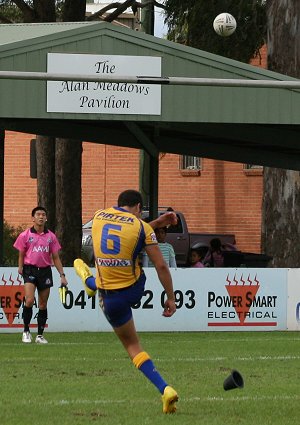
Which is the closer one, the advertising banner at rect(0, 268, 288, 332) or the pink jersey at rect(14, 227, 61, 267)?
the pink jersey at rect(14, 227, 61, 267)

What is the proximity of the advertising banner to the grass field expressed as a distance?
829 mm

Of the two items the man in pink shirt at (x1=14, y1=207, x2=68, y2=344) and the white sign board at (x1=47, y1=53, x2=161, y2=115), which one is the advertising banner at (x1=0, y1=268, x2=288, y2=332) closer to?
the man in pink shirt at (x1=14, y1=207, x2=68, y2=344)

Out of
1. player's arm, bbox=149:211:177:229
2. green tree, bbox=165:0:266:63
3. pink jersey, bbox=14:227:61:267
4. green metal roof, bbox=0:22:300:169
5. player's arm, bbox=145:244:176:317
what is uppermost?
green tree, bbox=165:0:266:63

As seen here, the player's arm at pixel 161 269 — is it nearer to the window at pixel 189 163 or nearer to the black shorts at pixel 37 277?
the black shorts at pixel 37 277

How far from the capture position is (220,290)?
21719 millimetres

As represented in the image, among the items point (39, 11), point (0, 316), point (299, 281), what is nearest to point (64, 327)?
point (0, 316)

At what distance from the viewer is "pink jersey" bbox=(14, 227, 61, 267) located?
741 inches

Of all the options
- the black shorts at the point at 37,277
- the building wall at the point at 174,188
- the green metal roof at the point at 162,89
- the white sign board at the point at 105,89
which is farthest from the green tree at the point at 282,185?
the building wall at the point at 174,188

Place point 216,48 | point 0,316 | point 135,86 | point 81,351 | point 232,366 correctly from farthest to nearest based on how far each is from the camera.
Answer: point 216,48
point 135,86
point 0,316
point 81,351
point 232,366

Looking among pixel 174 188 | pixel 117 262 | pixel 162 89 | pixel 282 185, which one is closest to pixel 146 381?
pixel 117 262

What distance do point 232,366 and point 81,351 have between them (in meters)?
2.88

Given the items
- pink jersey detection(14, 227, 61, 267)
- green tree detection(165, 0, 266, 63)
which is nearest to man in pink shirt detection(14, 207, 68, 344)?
pink jersey detection(14, 227, 61, 267)

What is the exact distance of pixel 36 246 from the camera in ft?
61.7

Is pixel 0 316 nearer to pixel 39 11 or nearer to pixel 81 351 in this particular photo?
pixel 81 351
